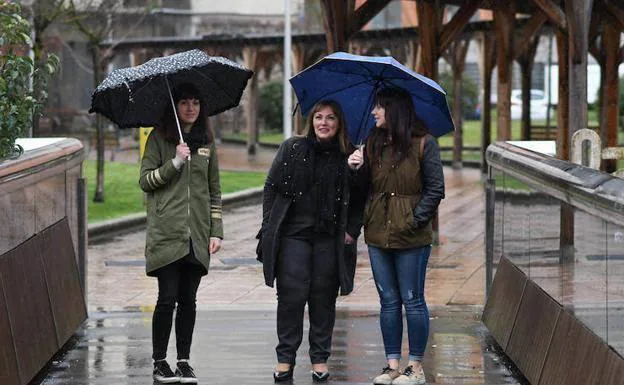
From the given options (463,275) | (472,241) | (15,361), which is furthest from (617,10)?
(15,361)

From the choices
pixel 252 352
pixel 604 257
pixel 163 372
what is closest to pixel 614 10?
pixel 252 352

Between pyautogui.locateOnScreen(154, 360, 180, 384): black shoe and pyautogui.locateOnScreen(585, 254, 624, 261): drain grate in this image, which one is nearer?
pyautogui.locateOnScreen(585, 254, 624, 261): drain grate

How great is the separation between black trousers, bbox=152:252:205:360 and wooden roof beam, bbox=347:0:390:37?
961cm

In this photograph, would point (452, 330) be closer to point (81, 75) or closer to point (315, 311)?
point (315, 311)

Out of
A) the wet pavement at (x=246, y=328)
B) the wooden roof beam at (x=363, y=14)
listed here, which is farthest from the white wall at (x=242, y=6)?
the wet pavement at (x=246, y=328)

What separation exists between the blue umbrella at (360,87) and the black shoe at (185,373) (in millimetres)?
1583

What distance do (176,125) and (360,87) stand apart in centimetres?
107

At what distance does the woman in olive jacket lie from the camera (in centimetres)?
820

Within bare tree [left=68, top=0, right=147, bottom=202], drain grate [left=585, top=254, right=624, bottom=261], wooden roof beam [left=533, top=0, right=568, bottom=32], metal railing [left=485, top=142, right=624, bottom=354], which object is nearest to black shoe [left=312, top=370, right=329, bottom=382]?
metal railing [left=485, top=142, right=624, bottom=354]

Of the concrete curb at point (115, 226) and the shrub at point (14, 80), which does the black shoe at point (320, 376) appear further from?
the concrete curb at point (115, 226)

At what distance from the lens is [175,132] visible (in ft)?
27.6

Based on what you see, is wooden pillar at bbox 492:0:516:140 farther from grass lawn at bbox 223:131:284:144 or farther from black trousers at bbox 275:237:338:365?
grass lawn at bbox 223:131:284:144

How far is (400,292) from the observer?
838 cm

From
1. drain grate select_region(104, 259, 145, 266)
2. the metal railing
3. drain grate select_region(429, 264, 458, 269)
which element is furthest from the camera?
drain grate select_region(104, 259, 145, 266)
